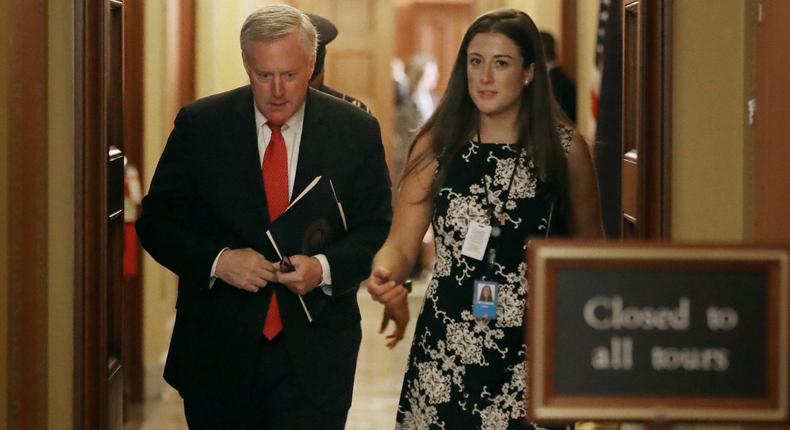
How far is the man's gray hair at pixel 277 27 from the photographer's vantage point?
3750mm

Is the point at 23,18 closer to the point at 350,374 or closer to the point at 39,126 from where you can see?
the point at 39,126

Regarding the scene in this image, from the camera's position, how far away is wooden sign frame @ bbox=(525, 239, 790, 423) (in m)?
2.31

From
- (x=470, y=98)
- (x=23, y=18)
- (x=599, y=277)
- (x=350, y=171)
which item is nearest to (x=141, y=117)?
(x=23, y=18)

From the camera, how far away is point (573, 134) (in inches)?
141

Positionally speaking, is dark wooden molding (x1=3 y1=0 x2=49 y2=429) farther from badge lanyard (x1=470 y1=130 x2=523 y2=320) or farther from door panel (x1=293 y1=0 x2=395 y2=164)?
door panel (x1=293 y1=0 x2=395 y2=164)

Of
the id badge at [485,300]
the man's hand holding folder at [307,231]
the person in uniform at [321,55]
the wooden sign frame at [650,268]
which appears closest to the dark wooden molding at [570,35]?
the person in uniform at [321,55]

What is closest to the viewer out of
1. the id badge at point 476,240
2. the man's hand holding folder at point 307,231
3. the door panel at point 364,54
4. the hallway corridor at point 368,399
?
the id badge at point 476,240

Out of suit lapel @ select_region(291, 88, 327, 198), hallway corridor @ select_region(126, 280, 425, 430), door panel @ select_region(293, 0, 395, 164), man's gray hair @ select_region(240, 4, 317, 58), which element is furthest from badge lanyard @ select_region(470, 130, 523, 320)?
door panel @ select_region(293, 0, 395, 164)

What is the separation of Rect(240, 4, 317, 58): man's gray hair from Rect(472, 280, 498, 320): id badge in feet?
2.91

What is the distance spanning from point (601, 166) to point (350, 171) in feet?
8.00

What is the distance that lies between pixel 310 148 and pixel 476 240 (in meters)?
0.71

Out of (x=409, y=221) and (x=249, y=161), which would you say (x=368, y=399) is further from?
(x=409, y=221)

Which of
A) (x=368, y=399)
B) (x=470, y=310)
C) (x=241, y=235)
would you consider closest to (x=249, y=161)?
(x=241, y=235)

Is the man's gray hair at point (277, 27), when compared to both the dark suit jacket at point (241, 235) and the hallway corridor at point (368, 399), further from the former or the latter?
the hallway corridor at point (368, 399)
